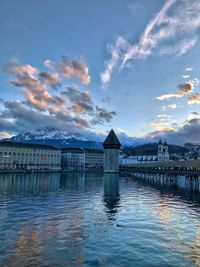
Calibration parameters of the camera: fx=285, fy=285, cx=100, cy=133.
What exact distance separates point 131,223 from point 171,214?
6.49 metres

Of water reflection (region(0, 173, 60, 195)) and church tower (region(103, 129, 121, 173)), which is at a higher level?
church tower (region(103, 129, 121, 173))

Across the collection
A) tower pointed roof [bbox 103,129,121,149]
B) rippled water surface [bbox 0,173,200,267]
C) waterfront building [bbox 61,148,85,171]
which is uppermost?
tower pointed roof [bbox 103,129,121,149]

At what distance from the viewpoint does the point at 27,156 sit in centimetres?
15138

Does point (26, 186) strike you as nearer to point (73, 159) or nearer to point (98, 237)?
point (98, 237)

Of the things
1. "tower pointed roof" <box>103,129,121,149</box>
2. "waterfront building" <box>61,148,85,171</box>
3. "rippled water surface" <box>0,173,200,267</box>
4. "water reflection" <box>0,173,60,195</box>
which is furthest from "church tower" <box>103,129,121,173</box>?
"rippled water surface" <box>0,173,200,267</box>

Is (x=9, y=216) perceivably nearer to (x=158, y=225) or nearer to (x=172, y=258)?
(x=158, y=225)

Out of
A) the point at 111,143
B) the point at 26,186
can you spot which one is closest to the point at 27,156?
the point at 111,143

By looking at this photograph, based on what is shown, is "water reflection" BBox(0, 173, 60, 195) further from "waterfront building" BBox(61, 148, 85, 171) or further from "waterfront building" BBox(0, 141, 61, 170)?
"waterfront building" BBox(61, 148, 85, 171)

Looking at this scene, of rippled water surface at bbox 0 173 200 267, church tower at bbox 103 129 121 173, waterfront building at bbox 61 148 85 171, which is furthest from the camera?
waterfront building at bbox 61 148 85 171

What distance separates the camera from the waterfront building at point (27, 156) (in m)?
141

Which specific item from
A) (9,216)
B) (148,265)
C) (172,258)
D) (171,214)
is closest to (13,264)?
(148,265)

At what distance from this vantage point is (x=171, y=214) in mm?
29594

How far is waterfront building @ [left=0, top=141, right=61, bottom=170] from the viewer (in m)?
141

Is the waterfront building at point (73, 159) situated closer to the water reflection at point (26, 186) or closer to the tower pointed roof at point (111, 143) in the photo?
the tower pointed roof at point (111, 143)
